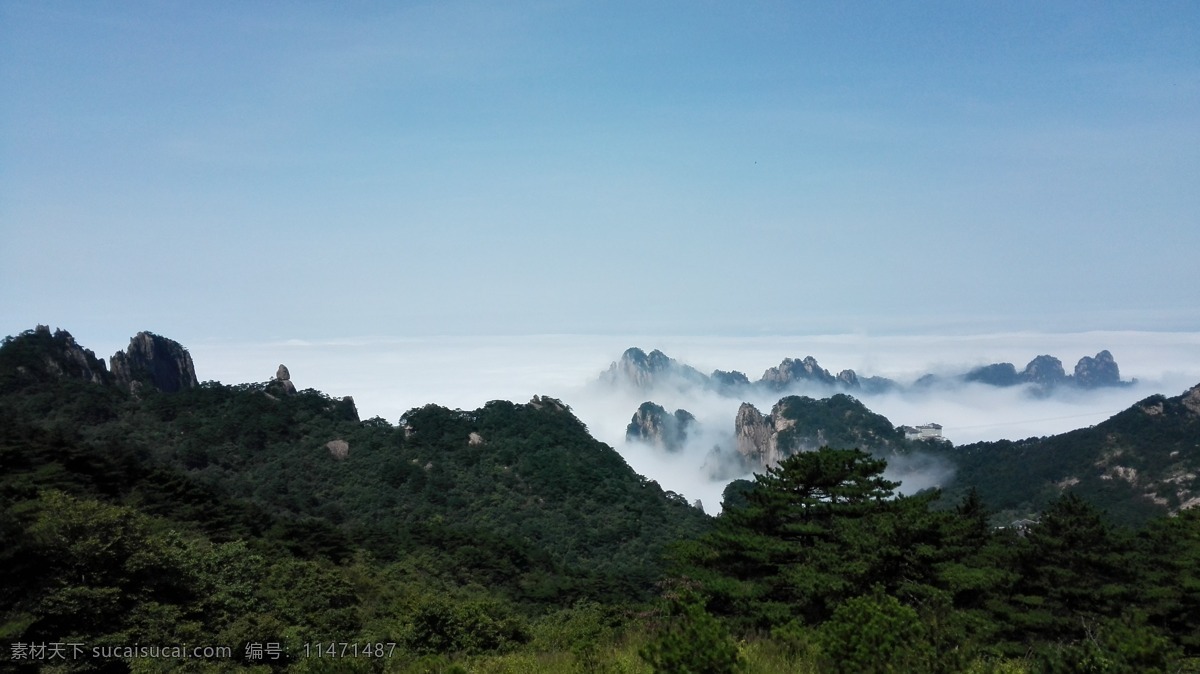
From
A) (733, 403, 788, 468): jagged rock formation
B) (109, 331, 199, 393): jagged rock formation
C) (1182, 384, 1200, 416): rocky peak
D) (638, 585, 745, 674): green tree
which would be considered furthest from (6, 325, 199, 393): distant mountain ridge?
(1182, 384, 1200, 416): rocky peak

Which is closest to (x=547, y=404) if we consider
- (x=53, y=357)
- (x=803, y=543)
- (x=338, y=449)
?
(x=338, y=449)

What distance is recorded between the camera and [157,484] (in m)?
39.2

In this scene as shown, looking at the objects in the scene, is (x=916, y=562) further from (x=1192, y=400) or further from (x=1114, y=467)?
(x=1192, y=400)

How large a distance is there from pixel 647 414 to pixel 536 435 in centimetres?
11892

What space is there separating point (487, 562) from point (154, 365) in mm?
51856

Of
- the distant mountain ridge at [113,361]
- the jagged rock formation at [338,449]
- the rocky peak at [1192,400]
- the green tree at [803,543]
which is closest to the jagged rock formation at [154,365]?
the distant mountain ridge at [113,361]

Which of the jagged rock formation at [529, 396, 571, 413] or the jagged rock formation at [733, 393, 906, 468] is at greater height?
the jagged rock formation at [529, 396, 571, 413]

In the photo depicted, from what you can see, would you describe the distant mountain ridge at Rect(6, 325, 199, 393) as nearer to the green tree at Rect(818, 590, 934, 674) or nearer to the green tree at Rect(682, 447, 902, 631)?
the green tree at Rect(682, 447, 902, 631)

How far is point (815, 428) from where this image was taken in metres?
146

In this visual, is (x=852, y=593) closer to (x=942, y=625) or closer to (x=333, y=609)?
(x=942, y=625)

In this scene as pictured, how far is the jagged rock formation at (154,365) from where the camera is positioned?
3022 inches

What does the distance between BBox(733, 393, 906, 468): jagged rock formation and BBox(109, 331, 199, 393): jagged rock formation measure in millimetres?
91535

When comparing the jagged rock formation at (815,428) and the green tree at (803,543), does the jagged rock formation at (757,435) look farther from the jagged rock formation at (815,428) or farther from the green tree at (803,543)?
the green tree at (803,543)

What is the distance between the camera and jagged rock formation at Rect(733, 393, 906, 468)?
141m
